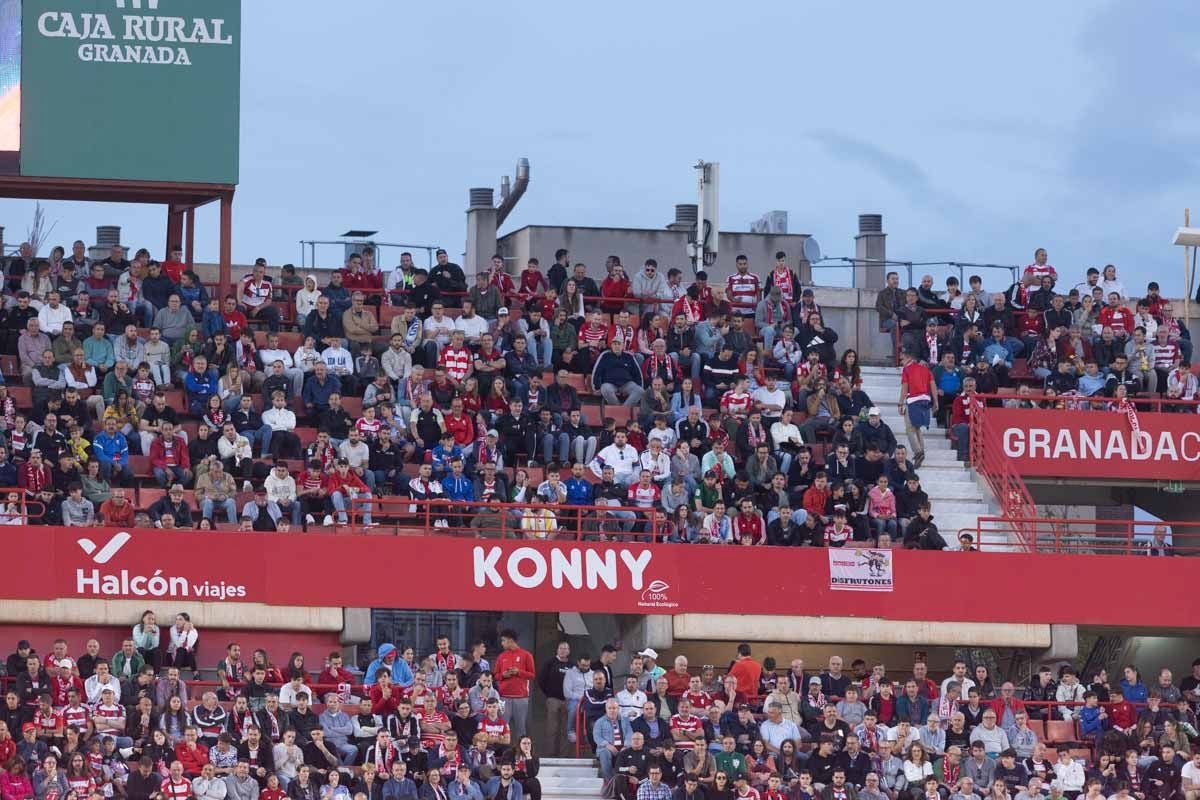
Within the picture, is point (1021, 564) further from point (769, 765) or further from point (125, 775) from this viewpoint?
point (125, 775)

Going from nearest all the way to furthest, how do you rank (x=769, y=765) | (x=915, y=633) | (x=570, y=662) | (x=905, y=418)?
(x=769, y=765) < (x=570, y=662) < (x=915, y=633) < (x=905, y=418)

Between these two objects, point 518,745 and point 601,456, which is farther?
point 601,456

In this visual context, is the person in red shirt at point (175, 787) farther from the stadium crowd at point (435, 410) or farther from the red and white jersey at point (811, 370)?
the red and white jersey at point (811, 370)

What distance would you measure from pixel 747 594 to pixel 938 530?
10.4ft

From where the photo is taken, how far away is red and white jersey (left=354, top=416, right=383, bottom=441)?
3192 cm

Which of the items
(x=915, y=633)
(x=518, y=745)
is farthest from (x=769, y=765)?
(x=915, y=633)

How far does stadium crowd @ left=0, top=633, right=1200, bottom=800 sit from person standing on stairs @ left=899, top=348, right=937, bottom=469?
471 centimetres

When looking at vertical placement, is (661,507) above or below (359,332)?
below

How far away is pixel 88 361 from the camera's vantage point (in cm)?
3222

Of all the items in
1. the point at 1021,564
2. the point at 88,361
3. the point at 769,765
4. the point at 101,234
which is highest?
the point at 101,234

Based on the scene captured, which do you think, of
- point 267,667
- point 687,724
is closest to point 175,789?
point 267,667

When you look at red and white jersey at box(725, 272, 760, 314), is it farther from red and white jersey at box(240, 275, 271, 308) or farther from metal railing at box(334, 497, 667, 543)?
red and white jersey at box(240, 275, 271, 308)

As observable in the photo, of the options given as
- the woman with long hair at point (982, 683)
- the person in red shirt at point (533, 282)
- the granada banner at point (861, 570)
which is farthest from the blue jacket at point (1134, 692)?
the person in red shirt at point (533, 282)

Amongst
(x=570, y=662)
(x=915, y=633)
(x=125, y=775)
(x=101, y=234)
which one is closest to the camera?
(x=125, y=775)
